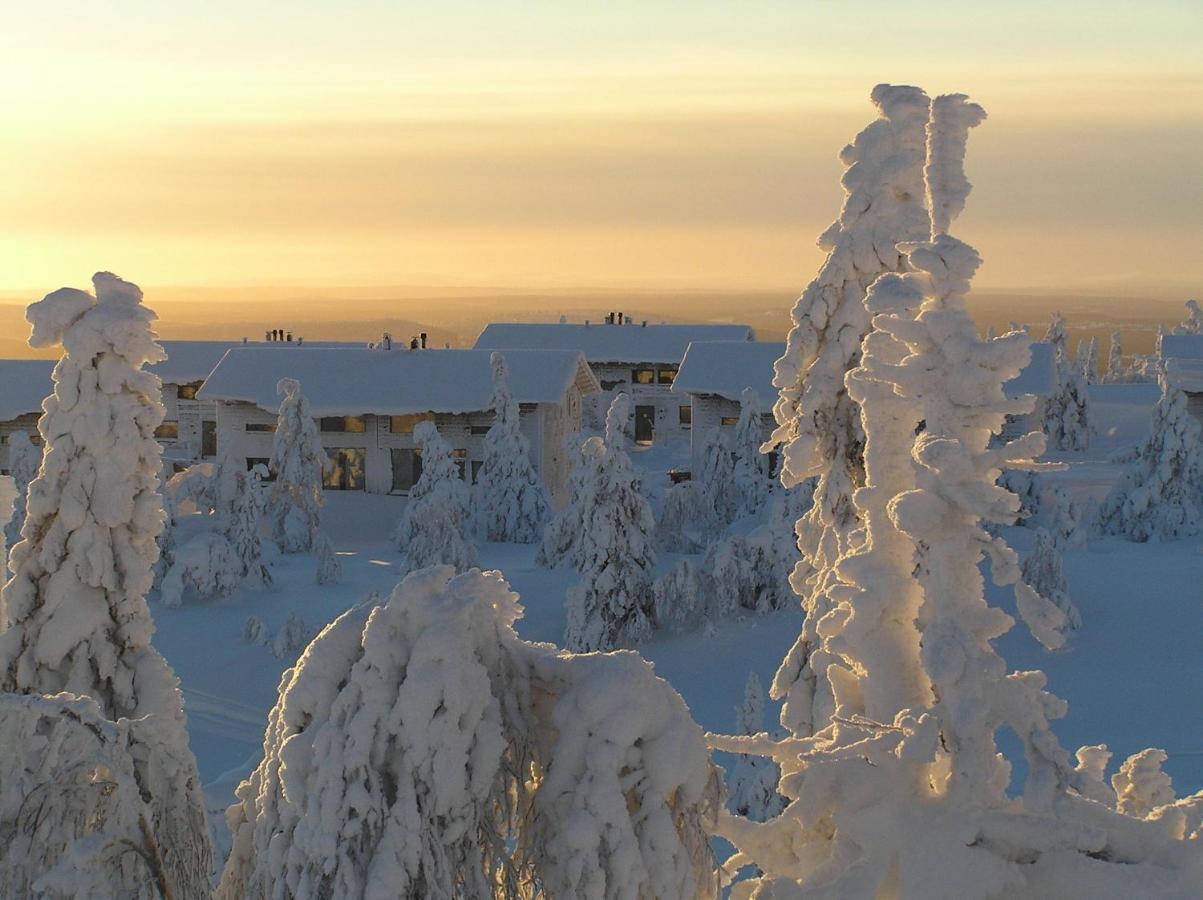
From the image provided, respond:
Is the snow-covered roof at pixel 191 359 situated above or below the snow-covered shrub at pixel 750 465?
above

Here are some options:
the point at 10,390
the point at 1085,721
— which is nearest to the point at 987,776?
the point at 1085,721

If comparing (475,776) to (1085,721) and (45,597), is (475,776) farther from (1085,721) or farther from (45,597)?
(1085,721)

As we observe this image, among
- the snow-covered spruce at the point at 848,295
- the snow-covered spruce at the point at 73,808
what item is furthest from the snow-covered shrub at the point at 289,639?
the snow-covered spruce at the point at 73,808

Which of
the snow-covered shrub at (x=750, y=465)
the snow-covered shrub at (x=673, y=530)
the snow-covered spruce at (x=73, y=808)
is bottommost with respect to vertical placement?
the snow-covered shrub at (x=673, y=530)

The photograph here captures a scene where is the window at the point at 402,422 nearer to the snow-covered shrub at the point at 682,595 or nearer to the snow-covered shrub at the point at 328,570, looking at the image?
the snow-covered shrub at the point at 328,570

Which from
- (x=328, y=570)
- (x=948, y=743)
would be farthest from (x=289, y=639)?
(x=948, y=743)

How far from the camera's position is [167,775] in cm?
959

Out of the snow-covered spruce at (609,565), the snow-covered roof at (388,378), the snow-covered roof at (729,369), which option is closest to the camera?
the snow-covered spruce at (609,565)

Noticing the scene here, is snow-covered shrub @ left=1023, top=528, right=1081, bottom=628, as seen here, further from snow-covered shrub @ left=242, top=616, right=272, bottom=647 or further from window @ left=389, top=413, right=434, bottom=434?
window @ left=389, top=413, right=434, bottom=434

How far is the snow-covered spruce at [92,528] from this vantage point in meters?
12.3

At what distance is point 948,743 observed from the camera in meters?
7.91

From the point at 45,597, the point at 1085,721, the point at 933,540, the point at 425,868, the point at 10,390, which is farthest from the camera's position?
the point at 10,390

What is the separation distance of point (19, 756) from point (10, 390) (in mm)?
50989

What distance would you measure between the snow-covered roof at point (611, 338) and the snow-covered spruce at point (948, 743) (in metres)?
64.2
